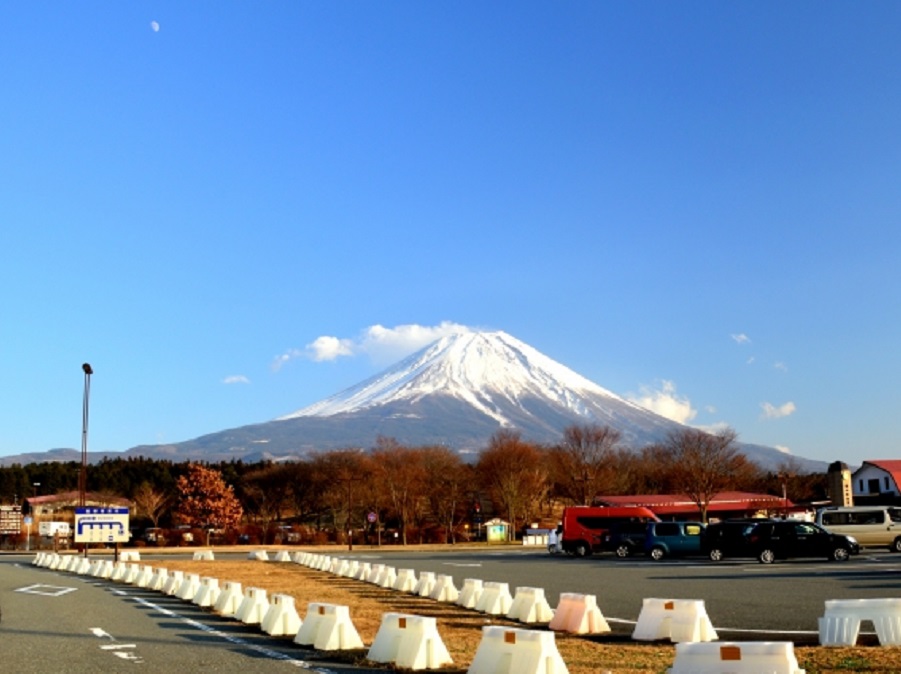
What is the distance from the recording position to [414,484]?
86.7 metres

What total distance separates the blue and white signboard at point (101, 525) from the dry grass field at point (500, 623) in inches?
767

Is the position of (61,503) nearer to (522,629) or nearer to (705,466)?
(705,466)

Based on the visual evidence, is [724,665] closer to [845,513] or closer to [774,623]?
[774,623]

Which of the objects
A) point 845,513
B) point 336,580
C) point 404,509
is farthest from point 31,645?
point 404,509

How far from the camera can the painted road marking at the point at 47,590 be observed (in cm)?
2412

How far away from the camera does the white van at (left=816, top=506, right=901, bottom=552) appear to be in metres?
37.5

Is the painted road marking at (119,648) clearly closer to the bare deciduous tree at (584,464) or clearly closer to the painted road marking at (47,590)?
the painted road marking at (47,590)

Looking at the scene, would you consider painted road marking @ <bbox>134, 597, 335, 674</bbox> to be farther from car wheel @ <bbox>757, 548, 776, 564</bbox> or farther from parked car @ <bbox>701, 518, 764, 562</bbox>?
parked car @ <bbox>701, 518, 764, 562</bbox>

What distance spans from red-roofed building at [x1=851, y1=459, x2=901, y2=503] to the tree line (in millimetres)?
8296

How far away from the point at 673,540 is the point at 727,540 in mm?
3390

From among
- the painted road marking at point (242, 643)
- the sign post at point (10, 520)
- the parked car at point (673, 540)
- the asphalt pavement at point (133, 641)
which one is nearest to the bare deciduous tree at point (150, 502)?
the sign post at point (10, 520)

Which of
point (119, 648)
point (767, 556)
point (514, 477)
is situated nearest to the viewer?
point (119, 648)

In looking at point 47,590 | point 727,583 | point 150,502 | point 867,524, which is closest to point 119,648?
point 47,590

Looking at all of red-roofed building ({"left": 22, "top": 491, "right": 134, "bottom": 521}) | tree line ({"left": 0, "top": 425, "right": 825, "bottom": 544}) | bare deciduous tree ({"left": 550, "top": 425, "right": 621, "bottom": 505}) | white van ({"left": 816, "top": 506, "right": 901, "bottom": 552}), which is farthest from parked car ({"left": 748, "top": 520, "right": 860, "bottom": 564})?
red-roofed building ({"left": 22, "top": 491, "right": 134, "bottom": 521})
